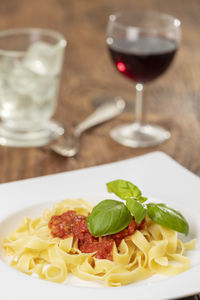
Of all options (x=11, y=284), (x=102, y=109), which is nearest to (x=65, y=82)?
(x=102, y=109)

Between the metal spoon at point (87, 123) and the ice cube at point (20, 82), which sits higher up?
the ice cube at point (20, 82)

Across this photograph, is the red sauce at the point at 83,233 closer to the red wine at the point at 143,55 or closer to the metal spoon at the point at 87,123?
the metal spoon at the point at 87,123

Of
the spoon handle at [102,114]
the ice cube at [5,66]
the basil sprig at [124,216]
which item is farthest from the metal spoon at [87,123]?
the basil sprig at [124,216]

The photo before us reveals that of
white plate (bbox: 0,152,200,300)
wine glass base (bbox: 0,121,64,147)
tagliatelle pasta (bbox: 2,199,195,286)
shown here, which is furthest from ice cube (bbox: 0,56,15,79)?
tagliatelle pasta (bbox: 2,199,195,286)

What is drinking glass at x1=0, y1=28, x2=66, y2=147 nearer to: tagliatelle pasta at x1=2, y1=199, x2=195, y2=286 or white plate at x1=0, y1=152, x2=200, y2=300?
white plate at x1=0, y1=152, x2=200, y2=300

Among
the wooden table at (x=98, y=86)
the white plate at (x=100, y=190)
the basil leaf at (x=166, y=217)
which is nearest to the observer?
the white plate at (x=100, y=190)

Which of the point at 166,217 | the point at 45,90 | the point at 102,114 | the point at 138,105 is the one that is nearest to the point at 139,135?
the point at 138,105

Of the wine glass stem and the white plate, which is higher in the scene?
the white plate
